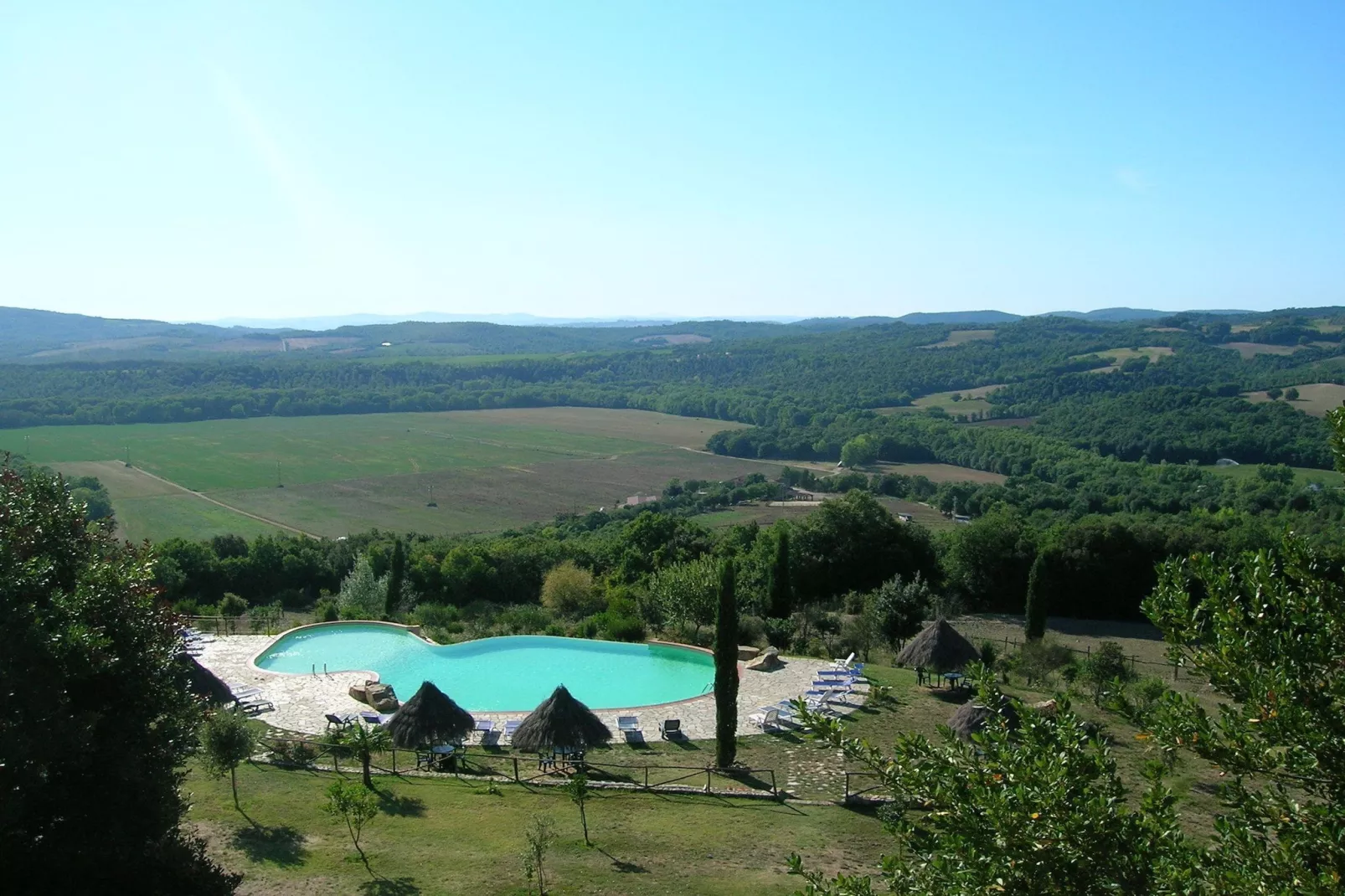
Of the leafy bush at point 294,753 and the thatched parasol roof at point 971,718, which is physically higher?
the thatched parasol roof at point 971,718

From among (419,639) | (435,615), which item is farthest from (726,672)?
(435,615)

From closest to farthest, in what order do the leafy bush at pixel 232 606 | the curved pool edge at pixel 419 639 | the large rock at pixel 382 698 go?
the large rock at pixel 382 698 < the curved pool edge at pixel 419 639 < the leafy bush at pixel 232 606

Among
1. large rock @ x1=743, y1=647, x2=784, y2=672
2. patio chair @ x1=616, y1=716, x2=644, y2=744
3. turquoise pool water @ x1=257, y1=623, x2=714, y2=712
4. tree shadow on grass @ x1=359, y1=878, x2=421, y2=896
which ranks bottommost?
→ turquoise pool water @ x1=257, y1=623, x2=714, y2=712

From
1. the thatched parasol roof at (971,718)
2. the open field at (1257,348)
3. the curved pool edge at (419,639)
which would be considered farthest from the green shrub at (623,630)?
the open field at (1257,348)

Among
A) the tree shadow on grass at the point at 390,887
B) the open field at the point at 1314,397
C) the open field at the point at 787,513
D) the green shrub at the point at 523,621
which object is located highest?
the open field at the point at 1314,397

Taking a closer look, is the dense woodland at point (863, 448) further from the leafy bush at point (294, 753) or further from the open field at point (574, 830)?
the leafy bush at point (294, 753)

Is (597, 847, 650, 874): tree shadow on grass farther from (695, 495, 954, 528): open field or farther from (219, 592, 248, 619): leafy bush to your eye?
(695, 495, 954, 528): open field

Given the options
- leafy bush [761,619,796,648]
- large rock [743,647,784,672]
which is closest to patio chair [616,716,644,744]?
large rock [743,647,784,672]

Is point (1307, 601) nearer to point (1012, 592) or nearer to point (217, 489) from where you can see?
point (1012, 592)
